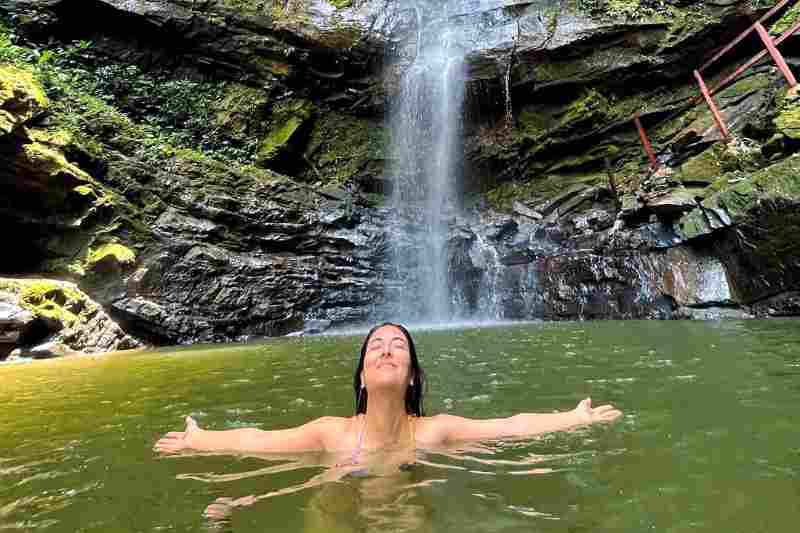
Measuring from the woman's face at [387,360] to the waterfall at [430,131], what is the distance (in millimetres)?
14821

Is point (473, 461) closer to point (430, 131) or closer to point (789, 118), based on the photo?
point (789, 118)

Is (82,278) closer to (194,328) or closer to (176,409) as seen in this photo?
(194,328)

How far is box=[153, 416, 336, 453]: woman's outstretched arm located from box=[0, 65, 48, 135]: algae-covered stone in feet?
38.2

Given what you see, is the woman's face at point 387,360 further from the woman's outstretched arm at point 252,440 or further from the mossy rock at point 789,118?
the mossy rock at point 789,118

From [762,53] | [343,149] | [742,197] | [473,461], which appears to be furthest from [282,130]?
[473,461]

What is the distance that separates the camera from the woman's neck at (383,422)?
279 cm

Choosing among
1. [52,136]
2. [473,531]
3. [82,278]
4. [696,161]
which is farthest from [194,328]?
[696,161]

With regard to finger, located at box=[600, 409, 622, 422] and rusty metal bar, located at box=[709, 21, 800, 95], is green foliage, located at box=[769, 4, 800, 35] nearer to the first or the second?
rusty metal bar, located at box=[709, 21, 800, 95]

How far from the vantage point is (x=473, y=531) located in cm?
186

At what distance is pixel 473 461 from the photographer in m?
2.69

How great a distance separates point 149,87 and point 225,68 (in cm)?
250

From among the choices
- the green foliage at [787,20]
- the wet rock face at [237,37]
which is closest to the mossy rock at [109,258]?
the wet rock face at [237,37]

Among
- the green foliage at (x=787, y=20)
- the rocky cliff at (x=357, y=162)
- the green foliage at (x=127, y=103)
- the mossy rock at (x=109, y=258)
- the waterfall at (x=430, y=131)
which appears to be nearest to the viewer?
the rocky cliff at (x=357, y=162)

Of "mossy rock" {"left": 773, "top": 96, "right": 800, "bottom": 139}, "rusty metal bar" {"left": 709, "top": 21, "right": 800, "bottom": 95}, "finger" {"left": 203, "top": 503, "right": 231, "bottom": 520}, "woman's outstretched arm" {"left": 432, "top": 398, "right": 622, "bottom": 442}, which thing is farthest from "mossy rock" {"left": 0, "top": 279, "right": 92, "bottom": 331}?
"rusty metal bar" {"left": 709, "top": 21, "right": 800, "bottom": 95}
